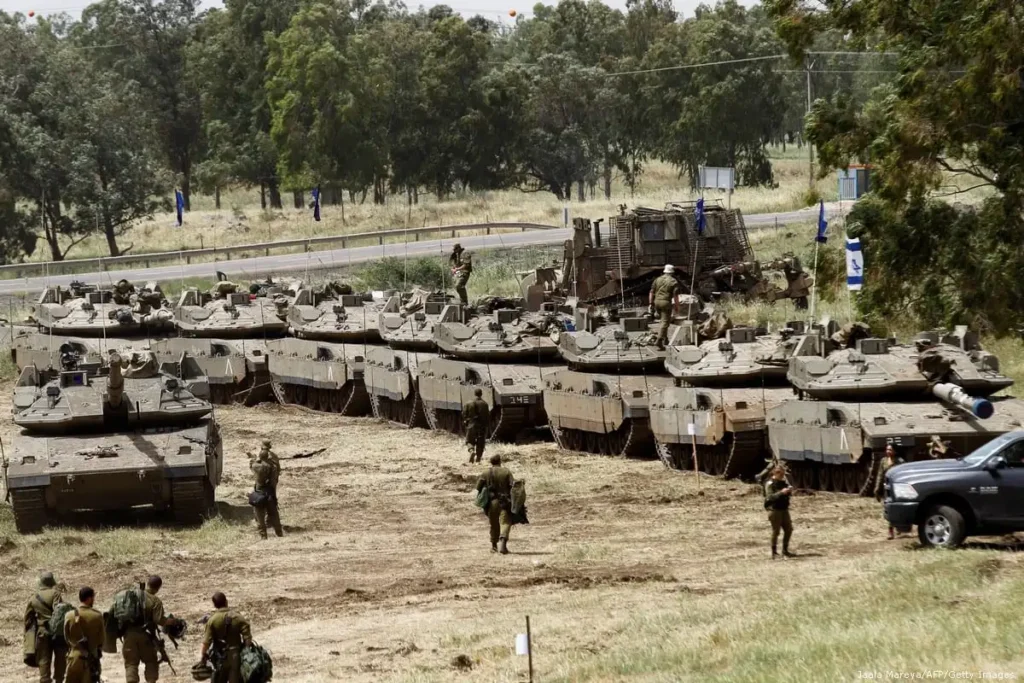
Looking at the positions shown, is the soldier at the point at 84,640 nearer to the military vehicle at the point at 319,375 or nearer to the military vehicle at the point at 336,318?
the military vehicle at the point at 319,375

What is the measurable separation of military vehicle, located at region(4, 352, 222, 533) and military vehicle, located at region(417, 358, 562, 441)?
6373 millimetres

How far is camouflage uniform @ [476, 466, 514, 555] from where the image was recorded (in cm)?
1939

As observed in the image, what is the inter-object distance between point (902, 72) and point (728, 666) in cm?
1723

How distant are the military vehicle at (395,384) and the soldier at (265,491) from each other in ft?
32.4

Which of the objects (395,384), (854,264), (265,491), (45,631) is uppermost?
(854,264)

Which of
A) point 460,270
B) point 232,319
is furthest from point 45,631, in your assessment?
point 460,270

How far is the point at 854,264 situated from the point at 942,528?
11205mm

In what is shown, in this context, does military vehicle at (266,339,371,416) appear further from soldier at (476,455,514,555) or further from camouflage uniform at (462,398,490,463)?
soldier at (476,455,514,555)

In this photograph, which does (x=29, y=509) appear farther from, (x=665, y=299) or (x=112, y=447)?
(x=665, y=299)

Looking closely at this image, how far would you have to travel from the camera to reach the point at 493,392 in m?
28.2

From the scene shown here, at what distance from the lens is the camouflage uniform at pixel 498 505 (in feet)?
63.6

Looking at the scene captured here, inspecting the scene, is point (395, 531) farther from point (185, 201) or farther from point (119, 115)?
point (185, 201)

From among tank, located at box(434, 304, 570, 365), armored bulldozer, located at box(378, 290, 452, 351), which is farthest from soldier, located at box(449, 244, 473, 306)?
tank, located at box(434, 304, 570, 365)

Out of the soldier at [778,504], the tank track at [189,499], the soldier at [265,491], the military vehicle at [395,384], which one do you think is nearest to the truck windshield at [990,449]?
the soldier at [778,504]
